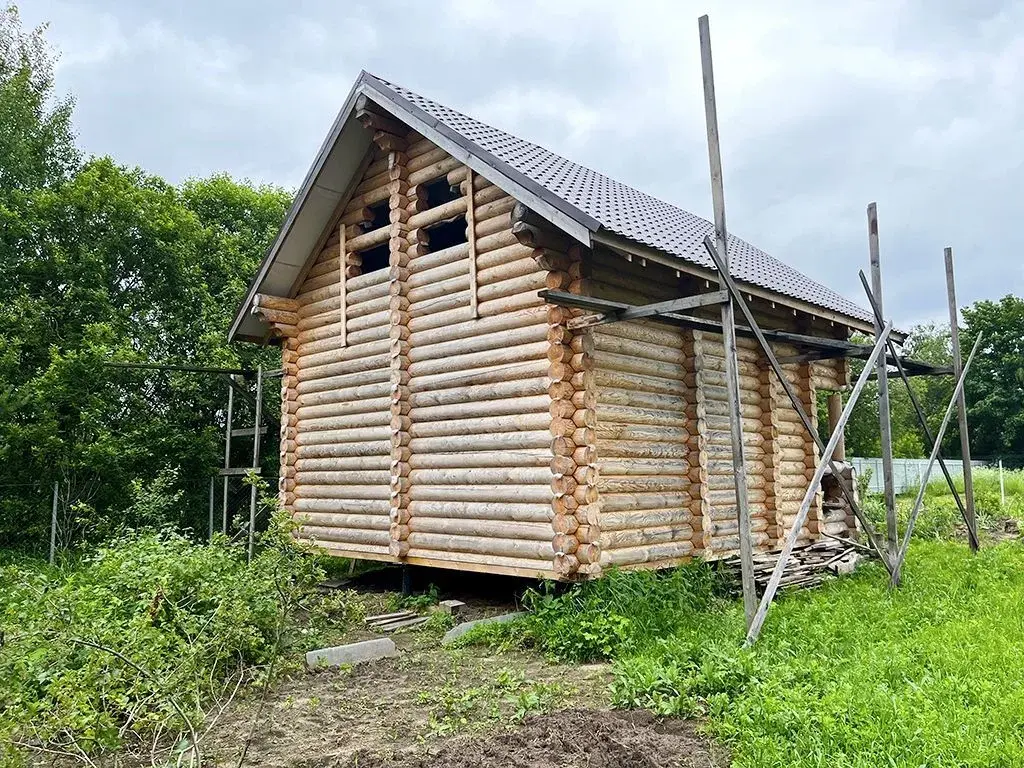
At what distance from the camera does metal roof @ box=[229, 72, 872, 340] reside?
861cm

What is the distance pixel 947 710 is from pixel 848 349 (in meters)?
6.08

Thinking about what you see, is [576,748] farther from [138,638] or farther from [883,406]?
[883,406]

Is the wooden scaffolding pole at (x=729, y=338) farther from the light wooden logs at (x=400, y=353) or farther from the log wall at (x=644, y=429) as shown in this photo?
the light wooden logs at (x=400, y=353)

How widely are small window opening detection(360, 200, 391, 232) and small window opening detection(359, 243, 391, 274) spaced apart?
0.38 metres

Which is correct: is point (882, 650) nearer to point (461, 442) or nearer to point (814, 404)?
point (461, 442)

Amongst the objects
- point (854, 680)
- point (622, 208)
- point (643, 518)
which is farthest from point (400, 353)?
point (854, 680)

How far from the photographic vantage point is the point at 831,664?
20.8 ft

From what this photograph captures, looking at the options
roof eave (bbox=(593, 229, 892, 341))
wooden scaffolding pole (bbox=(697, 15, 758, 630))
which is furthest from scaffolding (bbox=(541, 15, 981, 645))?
roof eave (bbox=(593, 229, 892, 341))

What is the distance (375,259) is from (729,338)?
24.2ft

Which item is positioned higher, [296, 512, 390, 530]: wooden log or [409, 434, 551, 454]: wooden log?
[409, 434, 551, 454]: wooden log

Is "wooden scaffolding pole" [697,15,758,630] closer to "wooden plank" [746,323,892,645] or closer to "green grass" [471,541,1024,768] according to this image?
"wooden plank" [746,323,892,645]

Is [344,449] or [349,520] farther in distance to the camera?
[344,449]

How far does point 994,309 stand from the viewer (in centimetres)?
4572

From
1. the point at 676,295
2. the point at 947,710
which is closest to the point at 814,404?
the point at 676,295
